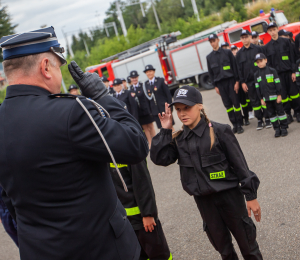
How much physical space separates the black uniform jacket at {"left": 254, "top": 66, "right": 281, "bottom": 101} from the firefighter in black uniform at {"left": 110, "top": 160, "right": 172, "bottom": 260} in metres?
4.82

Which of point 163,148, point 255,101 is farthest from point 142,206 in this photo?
point 255,101

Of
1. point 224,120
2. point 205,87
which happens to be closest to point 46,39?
point 224,120

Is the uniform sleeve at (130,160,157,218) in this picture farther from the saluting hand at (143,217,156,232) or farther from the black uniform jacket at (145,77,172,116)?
the black uniform jacket at (145,77,172,116)

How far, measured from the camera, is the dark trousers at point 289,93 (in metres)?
7.72

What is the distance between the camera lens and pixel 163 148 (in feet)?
9.67

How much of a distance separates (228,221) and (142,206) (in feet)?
2.49

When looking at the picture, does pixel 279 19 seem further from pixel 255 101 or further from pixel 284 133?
pixel 284 133

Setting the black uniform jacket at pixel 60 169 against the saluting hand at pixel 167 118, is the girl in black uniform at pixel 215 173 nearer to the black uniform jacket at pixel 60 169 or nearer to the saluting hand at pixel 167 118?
the saluting hand at pixel 167 118

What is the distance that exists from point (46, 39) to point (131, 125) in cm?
62

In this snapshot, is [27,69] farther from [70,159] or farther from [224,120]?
[224,120]

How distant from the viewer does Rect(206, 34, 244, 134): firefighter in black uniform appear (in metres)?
8.33

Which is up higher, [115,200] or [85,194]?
[85,194]

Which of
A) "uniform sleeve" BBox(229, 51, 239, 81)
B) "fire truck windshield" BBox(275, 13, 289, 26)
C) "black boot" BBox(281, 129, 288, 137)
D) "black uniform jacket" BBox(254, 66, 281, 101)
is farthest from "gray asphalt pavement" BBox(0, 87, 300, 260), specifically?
"fire truck windshield" BBox(275, 13, 289, 26)

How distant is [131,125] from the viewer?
1.79 m
